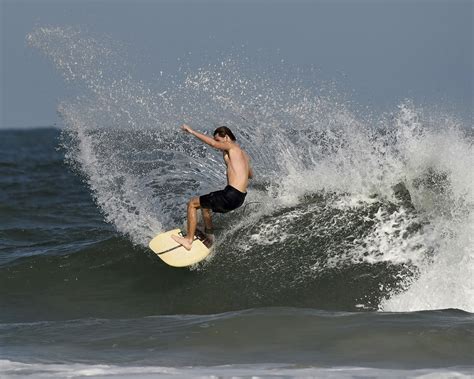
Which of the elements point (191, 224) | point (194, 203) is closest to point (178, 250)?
point (191, 224)

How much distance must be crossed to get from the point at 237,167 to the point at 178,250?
1.26 metres

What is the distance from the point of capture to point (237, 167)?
9.71 meters

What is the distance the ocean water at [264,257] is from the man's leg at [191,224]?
51cm

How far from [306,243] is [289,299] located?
119 centimetres

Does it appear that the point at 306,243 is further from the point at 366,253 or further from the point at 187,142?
the point at 187,142

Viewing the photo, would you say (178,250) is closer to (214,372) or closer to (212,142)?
(212,142)

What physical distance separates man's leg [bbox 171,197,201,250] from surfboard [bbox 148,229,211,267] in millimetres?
87

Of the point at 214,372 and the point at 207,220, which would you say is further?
the point at 207,220

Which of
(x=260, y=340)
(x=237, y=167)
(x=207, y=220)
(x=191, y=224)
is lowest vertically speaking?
(x=260, y=340)

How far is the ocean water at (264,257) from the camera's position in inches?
283

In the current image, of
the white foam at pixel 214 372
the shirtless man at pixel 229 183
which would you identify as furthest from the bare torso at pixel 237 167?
the white foam at pixel 214 372

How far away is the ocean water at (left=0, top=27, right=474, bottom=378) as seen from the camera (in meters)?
7.20

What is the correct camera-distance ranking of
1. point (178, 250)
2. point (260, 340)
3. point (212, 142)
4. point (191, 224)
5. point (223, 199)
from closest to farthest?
point (260, 340), point (212, 142), point (223, 199), point (191, 224), point (178, 250)

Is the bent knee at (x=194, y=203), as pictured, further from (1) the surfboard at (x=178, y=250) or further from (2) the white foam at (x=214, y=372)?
(2) the white foam at (x=214, y=372)
